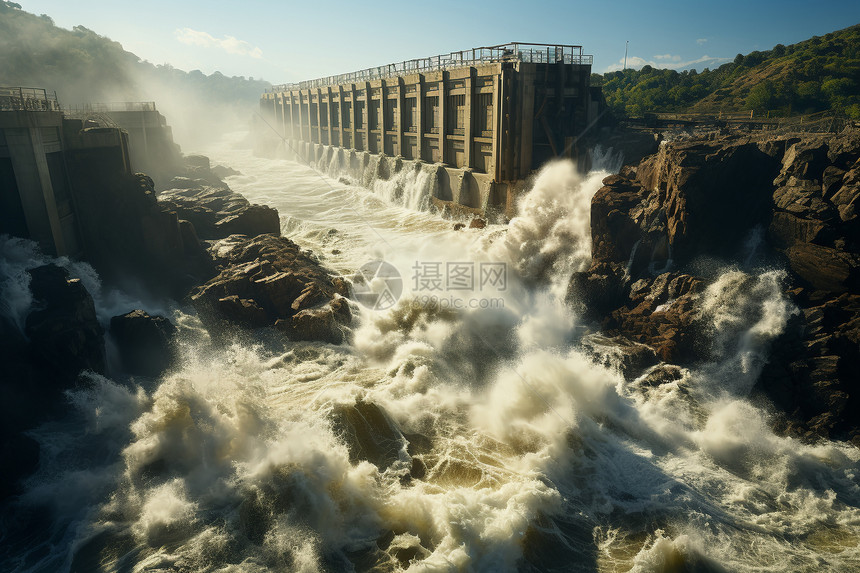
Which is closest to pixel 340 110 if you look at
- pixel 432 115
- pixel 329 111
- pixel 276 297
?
pixel 329 111

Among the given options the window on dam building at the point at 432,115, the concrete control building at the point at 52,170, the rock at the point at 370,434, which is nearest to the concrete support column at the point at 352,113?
the window on dam building at the point at 432,115

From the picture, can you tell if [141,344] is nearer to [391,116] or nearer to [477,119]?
[477,119]

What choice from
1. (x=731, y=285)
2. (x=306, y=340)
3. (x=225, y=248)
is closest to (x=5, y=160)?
(x=225, y=248)

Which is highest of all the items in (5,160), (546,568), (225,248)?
(5,160)

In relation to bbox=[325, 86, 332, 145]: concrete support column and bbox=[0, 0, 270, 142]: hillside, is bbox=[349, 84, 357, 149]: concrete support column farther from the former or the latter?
bbox=[0, 0, 270, 142]: hillside

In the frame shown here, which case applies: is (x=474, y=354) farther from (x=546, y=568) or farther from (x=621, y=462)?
(x=546, y=568)

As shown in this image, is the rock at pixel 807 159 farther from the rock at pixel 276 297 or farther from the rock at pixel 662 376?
the rock at pixel 276 297

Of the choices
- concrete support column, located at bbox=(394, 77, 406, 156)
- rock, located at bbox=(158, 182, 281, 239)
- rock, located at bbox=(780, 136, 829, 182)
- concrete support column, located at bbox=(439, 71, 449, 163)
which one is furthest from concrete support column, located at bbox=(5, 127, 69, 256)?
concrete support column, located at bbox=(394, 77, 406, 156)
